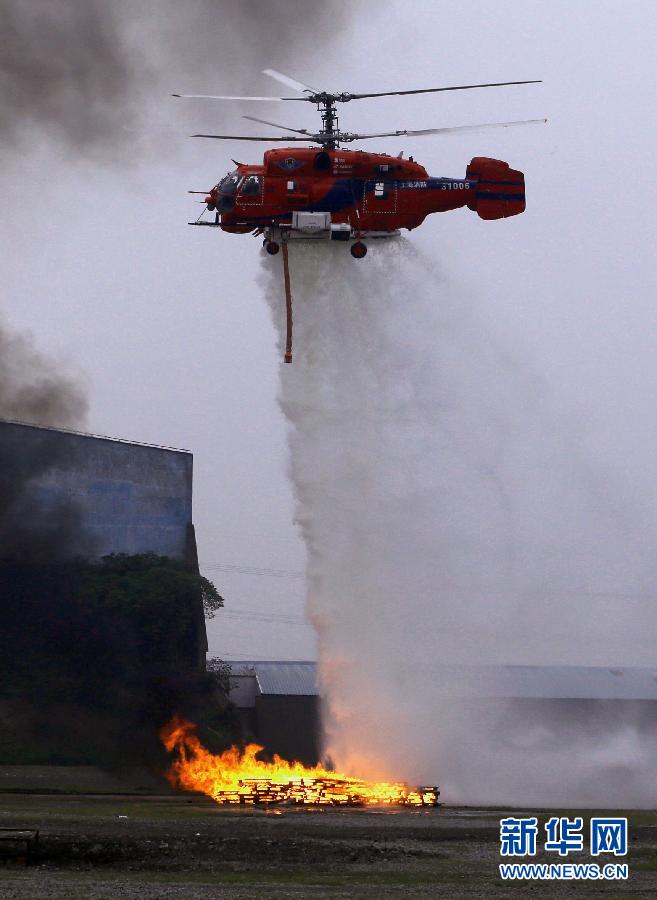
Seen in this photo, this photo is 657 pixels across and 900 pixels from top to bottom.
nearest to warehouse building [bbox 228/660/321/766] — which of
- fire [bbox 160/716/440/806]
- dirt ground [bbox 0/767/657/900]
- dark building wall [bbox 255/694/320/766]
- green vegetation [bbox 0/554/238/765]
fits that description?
dark building wall [bbox 255/694/320/766]

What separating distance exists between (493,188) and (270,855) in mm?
32608

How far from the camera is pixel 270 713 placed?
3433 inches

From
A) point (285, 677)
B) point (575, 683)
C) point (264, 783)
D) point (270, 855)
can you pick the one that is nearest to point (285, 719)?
point (285, 677)

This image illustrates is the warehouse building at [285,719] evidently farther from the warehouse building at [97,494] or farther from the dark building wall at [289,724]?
the warehouse building at [97,494]

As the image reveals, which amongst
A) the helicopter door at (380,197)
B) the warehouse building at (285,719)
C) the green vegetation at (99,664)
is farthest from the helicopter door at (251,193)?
the warehouse building at (285,719)

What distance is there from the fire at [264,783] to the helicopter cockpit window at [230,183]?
2603cm

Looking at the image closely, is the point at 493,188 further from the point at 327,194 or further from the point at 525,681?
the point at 525,681

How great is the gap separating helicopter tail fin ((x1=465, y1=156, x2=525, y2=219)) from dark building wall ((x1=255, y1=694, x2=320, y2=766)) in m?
35.7

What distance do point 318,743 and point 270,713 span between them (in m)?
4.22

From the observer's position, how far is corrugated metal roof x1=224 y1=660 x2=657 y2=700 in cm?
7944

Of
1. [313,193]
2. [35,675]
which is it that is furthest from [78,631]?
[313,193]

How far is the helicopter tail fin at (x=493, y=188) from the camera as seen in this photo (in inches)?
2518

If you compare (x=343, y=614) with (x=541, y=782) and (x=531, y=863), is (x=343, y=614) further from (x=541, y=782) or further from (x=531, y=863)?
(x=531, y=863)

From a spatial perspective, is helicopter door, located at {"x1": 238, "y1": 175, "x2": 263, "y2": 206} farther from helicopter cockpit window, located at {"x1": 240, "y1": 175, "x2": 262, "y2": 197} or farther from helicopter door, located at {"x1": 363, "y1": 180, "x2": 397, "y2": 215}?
helicopter door, located at {"x1": 363, "y1": 180, "x2": 397, "y2": 215}
